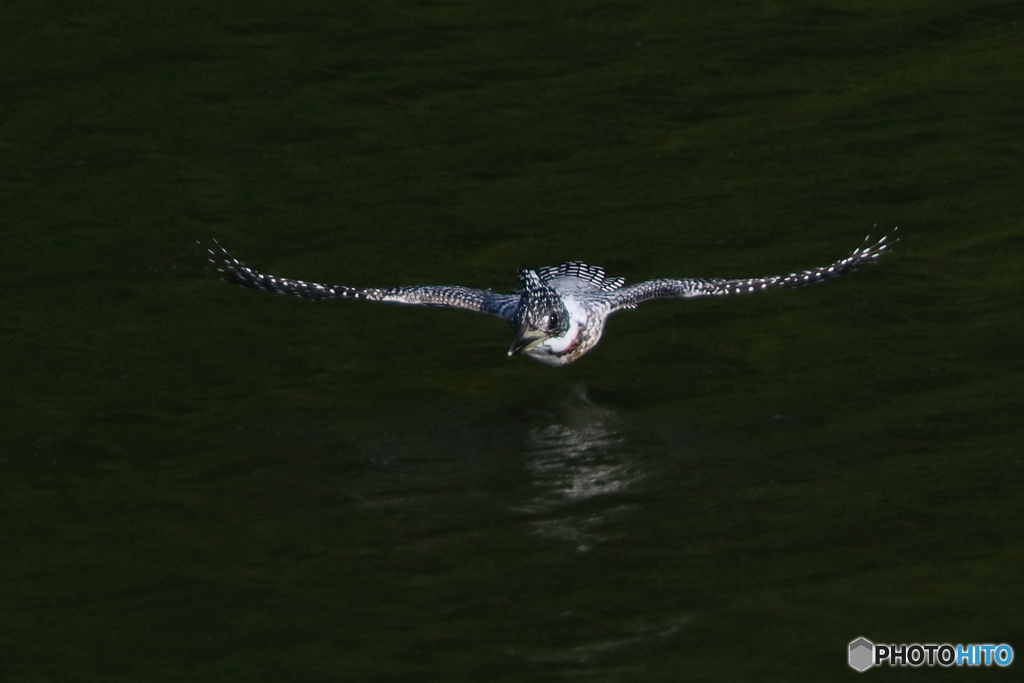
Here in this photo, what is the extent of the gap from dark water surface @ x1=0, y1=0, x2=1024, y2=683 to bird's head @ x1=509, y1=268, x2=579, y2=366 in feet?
1.44

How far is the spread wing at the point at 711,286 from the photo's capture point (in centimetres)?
1720

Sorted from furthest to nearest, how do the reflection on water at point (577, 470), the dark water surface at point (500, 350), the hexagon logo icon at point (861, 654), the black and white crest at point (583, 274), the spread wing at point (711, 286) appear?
the black and white crest at point (583, 274) < the spread wing at point (711, 286) < the reflection on water at point (577, 470) < the dark water surface at point (500, 350) < the hexagon logo icon at point (861, 654)

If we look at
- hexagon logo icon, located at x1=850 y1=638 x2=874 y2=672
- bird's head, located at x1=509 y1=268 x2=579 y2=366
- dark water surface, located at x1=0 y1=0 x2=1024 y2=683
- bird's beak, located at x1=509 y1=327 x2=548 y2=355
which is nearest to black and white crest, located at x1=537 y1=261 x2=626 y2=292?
dark water surface, located at x1=0 y1=0 x2=1024 y2=683

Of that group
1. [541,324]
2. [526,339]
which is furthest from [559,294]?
[526,339]

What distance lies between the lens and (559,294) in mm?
17250

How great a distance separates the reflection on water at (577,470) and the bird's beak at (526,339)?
681 mm

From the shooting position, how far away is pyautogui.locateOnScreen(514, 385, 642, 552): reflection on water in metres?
14.1

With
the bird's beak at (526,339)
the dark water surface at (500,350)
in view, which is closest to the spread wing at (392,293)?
the dark water surface at (500,350)

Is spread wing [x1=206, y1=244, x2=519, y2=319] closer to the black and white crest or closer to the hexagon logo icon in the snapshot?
the black and white crest

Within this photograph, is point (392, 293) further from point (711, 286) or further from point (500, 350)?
point (711, 286)

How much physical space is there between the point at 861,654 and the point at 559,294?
5.91 m

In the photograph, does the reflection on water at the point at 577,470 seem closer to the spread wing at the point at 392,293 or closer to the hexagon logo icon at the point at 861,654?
the spread wing at the point at 392,293

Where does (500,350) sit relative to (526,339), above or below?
above

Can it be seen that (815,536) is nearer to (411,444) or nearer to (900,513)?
(900,513)
